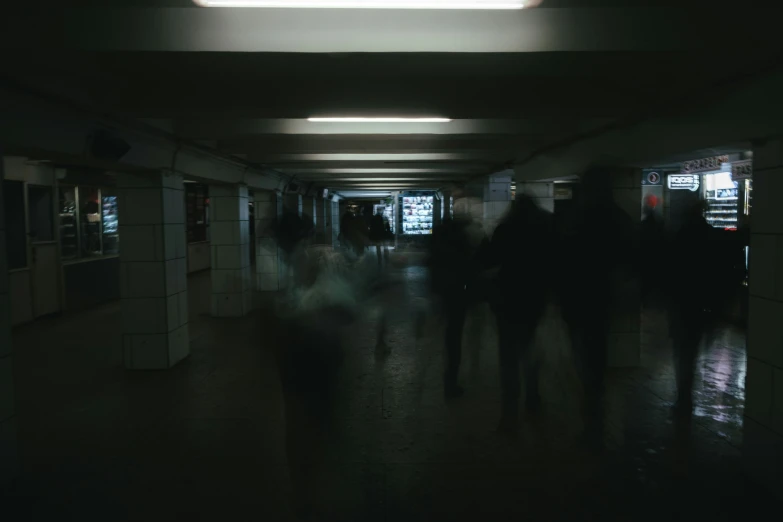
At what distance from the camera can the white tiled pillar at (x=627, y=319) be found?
21.8ft

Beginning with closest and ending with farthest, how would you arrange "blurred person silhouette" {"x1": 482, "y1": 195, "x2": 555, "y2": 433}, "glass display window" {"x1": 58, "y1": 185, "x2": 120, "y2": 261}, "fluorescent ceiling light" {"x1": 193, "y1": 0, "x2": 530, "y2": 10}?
1. "fluorescent ceiling light" {"x1": 193, "y1": 0, "x2": 530, "y2": 10}
2. "blurred person silhouette" {"x1": 482, "y1": 195, "x2": 555, "y2": 433}
3. "glass display window" {"x1": 58, "y1": 185, "x2": 120, "y2": 261}

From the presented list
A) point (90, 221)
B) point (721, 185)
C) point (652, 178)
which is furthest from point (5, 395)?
point (721, 185)

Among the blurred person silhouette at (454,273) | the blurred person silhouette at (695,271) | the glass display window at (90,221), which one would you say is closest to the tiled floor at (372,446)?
the blurred person silhouette at (454,273)

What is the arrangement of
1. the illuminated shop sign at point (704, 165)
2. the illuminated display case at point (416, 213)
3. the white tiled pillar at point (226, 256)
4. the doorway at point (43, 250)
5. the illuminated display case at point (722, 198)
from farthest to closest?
the illuminated display case at point (416, 213) < the illuminated display case at point (722, 198) < the white tiled pillar at point (226, 256) < the illuminated shop sign at point (704, 165) < the doorway at point (43, 250)

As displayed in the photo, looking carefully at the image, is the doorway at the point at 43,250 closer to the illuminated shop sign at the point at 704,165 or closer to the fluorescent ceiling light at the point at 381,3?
the fluorescent ceiling light at the point at 381,3

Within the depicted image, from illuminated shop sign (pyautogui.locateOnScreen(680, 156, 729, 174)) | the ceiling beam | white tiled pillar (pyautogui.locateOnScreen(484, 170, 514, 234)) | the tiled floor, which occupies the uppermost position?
the ceiling beam

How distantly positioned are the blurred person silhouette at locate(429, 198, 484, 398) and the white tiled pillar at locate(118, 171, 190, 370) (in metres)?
3.43

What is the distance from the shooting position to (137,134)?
604 centimetres

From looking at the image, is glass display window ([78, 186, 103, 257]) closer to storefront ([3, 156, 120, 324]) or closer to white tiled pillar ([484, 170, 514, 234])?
storefront ([3, 156, 120, 324])

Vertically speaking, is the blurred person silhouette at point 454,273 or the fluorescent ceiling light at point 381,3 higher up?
the fluorescent ceiling light at point 381,3

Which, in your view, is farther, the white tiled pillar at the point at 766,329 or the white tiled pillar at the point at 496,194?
the white tiled pillar at the point at 496,194

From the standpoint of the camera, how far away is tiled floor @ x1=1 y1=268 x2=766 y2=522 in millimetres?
3652

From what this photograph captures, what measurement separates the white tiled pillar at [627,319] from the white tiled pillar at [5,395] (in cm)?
594

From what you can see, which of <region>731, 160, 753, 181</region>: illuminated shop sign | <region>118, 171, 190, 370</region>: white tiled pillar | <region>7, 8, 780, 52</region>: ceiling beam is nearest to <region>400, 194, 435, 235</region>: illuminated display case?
<region>731, 160, 753, 181</region>: illuminated shop sign
